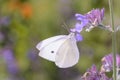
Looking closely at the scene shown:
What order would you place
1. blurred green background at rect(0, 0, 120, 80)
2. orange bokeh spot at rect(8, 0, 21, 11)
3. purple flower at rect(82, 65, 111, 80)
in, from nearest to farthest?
purple flower at rect(82, 65, 111, 80) → blurred green background at rect(0, 0, 120, 80) → orange bokeh spot at rect(8, 0, 21, 11)

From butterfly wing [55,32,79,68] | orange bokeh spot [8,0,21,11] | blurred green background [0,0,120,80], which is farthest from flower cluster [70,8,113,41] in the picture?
orange bokeh spot [8,0,21,11]

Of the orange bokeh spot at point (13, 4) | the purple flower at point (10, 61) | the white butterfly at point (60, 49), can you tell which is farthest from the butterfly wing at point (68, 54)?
the orange bokeh spot at point (13, 4)

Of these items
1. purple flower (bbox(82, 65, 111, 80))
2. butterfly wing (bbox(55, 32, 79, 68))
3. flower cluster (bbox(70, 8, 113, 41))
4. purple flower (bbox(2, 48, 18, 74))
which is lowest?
purple flower (bbox(82, 65, 111, 80))

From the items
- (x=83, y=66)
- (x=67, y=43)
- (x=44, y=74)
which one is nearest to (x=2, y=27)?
(x=44, y=74)

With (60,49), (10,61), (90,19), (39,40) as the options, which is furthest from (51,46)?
(39,40)

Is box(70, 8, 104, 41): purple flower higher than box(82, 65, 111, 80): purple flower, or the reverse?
box(70, 8, 104, 41): purple flower

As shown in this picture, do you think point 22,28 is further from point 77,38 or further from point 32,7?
point 77,38

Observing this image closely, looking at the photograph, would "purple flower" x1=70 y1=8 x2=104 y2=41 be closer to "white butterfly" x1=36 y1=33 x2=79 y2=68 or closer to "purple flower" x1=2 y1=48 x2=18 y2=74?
"white butterfly" x1=36 y1=33 x2=79 y2=68
